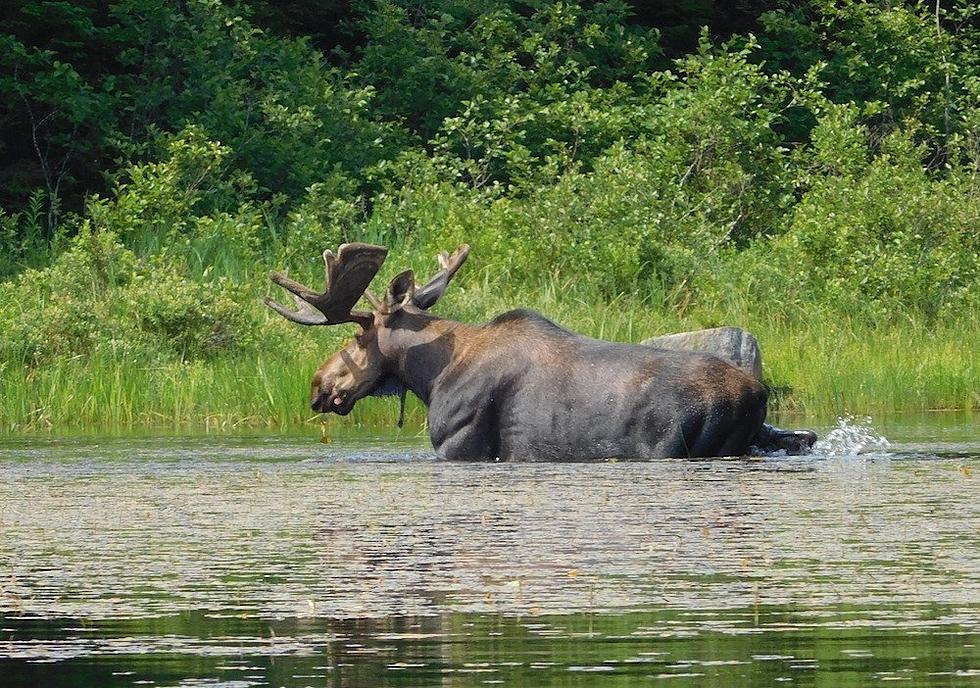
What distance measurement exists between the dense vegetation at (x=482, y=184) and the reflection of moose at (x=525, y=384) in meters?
3.04

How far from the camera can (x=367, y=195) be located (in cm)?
2952

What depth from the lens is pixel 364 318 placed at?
14.6 metres

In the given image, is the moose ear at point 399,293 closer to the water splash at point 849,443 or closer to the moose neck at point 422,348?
the moose neck at point 422,348

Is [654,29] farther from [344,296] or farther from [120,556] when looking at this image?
[120,556]

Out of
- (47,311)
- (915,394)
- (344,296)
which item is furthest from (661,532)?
(47,311)

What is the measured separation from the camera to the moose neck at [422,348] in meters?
14.1

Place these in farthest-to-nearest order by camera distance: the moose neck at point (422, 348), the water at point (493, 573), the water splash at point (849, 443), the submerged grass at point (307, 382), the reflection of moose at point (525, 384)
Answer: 1. the submerged grass at point (307, 382)
2. the moose neck at point (422, 348)
3. the water splash at point (849, 443)
4. the reflection of moose at point (525, 384)
5. the water at point (493, 573)

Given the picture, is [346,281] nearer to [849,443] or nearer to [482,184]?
[849,443]

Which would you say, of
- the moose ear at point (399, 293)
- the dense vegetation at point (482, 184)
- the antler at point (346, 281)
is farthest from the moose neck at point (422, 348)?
the dense vegetation at point (482, 184)

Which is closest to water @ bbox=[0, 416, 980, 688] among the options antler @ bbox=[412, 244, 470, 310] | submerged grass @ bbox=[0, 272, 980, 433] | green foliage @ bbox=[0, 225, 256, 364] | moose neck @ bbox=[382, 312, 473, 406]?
moose neck @ bbox=[382, 312, 473, 406]

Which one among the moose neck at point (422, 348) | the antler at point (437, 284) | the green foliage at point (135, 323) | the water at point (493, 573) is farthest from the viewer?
the green foliage at point (135, 323)

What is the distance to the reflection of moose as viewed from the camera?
13.1 m

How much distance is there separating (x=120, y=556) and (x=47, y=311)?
10.9m

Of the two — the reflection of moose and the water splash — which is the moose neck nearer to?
the reflection of moose
